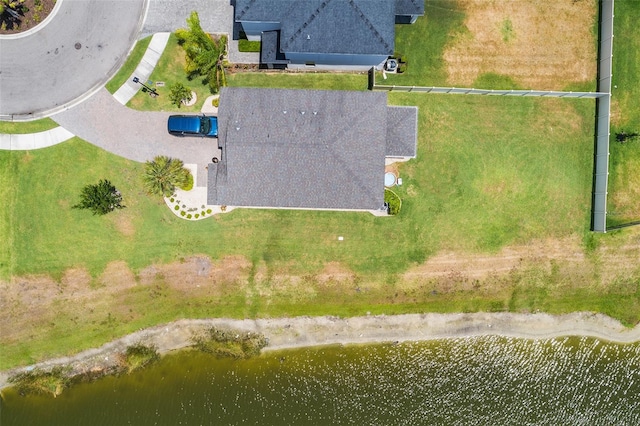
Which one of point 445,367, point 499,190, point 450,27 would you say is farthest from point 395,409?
point 450,27

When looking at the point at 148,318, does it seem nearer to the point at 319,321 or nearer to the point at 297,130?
the point at 319,321

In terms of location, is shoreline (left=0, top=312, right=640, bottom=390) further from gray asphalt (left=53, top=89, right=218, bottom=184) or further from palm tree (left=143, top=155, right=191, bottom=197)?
gray asphalt (left=53, top=89, right=218, bottom=184)

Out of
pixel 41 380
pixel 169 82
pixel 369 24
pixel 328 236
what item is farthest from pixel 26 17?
pixel 328 236

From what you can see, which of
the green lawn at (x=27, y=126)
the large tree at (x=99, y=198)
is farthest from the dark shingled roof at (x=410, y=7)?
the green lawn at (x=27, y=126)

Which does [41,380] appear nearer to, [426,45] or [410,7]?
[410,7]

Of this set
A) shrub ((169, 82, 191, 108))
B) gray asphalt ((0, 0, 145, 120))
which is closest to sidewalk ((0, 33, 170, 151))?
gray asphalt ((0, 0, 145, 120))

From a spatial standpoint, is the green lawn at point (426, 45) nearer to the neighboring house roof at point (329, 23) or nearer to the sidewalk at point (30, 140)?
the neighboring house roof at point (329, 23)
